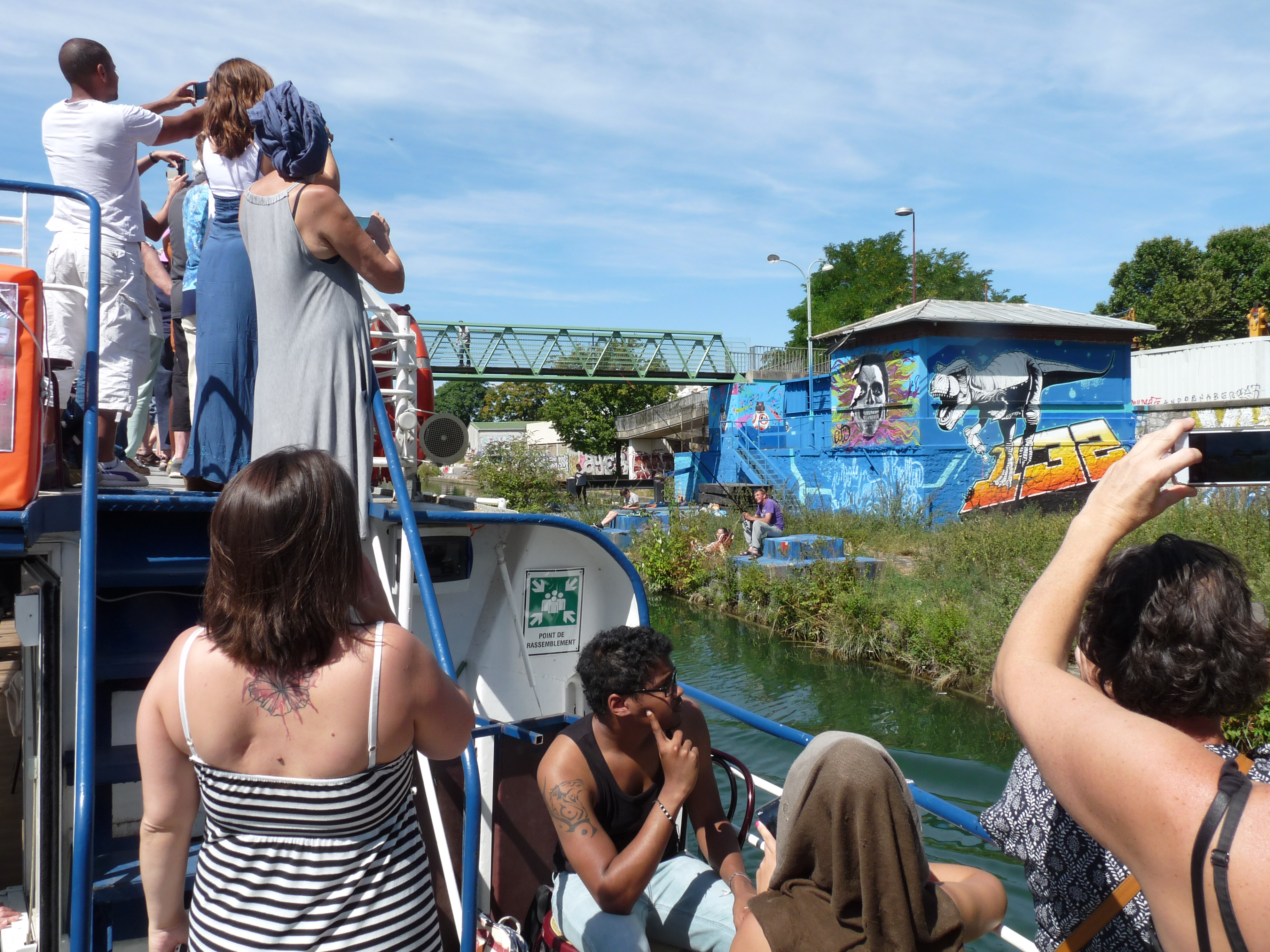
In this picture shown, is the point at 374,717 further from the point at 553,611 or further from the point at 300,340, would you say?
the point at 553,611

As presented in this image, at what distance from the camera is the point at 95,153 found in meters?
3.77

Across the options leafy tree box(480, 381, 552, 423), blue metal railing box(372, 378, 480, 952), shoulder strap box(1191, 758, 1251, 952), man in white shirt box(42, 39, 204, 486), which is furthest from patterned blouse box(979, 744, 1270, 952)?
leafy tree box(480, 381, 552, 423)

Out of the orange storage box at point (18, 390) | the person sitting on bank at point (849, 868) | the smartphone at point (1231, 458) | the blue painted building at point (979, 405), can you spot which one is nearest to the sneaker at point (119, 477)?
the orange storage box at point (18, 390)

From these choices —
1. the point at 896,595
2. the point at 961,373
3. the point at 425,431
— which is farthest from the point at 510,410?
the point at 425,431

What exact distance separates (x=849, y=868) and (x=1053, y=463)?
24.8 meters

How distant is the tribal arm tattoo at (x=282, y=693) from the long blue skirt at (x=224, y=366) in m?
1.98

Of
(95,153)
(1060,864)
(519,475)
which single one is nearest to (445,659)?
(1060,864)

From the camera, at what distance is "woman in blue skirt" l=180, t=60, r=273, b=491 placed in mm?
3439

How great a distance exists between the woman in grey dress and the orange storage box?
2.31ft

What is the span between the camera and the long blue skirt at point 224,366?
344 centimetres

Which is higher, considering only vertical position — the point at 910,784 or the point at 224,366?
the point at 224,366

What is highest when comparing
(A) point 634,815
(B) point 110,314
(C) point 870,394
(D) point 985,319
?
(D) point 985,319

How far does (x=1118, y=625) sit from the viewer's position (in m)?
1.51

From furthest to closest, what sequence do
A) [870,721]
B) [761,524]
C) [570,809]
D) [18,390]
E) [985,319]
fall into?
[985,319] → [761,524] → [870,721] → [570,809] → [18,390]
